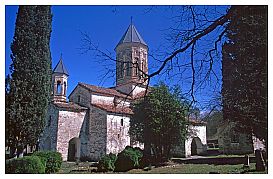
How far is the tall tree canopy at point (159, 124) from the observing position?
8.03 metres

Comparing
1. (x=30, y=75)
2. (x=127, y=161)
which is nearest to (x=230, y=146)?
(x=127, y=161)

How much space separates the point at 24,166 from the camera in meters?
4.12

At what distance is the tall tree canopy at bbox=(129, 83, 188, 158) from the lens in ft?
26.3

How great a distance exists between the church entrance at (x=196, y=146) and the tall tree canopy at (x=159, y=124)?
4.66m

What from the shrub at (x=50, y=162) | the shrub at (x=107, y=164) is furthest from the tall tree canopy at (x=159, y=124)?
the shrub at (x=50, y=162)

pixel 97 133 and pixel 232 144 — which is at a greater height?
pixel 97 133

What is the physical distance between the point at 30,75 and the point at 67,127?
6.00 meters

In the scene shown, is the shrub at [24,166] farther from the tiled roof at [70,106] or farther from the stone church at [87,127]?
the tiled roof at [70,106]

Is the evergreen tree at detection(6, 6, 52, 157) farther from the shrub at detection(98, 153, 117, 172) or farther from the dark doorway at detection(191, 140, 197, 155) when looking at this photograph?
the dark doorway at detection(191, 140, 197, 155)

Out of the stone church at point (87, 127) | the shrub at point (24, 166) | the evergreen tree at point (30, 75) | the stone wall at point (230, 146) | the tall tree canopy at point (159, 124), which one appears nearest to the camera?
the shrub at point (24, 166)

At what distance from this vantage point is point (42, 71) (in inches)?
223

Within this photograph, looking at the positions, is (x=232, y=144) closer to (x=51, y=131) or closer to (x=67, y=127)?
(x=67, y=127)
